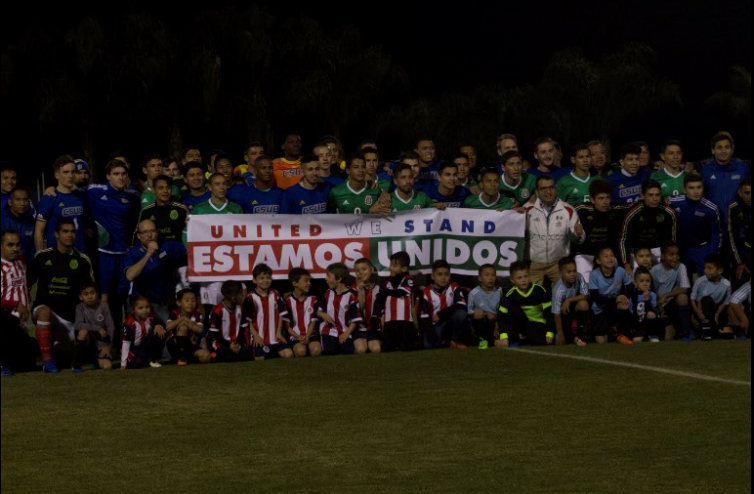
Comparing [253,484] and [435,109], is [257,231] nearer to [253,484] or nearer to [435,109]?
Result: [253,484]

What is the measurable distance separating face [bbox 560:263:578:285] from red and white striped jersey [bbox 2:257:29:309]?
15.7ft

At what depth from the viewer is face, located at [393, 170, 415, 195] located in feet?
38.5

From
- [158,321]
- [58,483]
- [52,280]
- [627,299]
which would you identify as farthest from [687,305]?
[58,483]

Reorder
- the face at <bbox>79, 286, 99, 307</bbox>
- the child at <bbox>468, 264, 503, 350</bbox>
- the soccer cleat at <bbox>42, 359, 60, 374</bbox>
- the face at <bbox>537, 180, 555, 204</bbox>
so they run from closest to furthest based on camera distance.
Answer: the soccer cleat at <bbox>42, 359, 60, 374</bbox>
the face at <bbox>79, 286, 99, 307</bbox>
the child at <bbox>468, 264, 503, 350</bbox>
the face at <bbox>537, 180, 555, 204</bbox>

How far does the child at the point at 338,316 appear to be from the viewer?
35.3 ft

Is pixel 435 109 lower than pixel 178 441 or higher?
higher

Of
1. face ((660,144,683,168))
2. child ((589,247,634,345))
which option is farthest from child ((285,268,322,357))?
face ((660,144,683,168))

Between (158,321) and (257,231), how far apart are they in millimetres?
1352

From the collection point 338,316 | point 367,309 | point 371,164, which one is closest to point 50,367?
point 338,316

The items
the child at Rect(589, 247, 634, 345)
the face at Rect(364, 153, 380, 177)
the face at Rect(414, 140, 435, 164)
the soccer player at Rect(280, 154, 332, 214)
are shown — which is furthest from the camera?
the face at Rect(414, 140, 435, 164)

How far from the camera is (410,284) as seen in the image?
11.0m

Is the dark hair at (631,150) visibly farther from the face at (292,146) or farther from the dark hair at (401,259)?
the face at (292,146)

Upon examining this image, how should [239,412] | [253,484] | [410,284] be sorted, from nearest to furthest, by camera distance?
[253,484] < [239,412] < [410,284]

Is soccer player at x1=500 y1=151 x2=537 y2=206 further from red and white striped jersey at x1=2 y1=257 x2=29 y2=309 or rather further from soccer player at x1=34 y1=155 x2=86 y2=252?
red and white striped jersey at x1=2 y1=257 x2=29 y2=309
